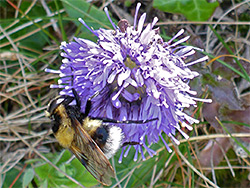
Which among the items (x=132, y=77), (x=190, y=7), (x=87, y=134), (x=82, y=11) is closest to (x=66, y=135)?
(x=87, y=134)

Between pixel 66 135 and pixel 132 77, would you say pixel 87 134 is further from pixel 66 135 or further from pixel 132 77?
pixel 132 77

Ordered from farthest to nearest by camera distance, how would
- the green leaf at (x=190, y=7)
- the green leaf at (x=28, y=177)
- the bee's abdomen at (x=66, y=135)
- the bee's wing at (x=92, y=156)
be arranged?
the green leaf at (x=190, y=7) → the green leaf at (x=28, y=177) → the bee's abdomen at (x=66, y=135) → the bee's wing at (x=92, y=156)

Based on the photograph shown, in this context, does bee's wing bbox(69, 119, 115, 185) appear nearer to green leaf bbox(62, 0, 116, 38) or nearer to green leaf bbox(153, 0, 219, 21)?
green leaf bbox(62, 0, 116, 38)

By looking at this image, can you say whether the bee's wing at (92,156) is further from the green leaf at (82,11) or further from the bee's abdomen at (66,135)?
the green leaf at (82,11)

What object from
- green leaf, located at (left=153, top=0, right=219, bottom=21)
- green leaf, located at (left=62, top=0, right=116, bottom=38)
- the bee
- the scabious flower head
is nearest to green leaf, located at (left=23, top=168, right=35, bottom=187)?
the bee

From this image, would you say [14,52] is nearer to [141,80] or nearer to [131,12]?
[131,12]

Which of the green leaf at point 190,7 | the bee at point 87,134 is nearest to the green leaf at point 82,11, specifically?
the green leaf at point 190,7

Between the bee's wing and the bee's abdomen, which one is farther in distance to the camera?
the bee's abdomen
